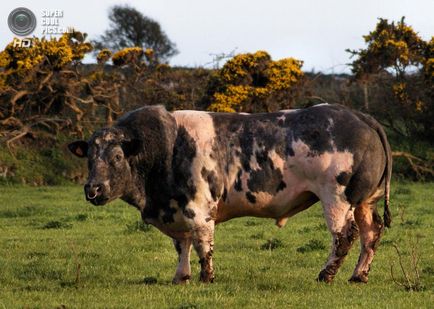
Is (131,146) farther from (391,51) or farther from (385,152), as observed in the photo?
(391,51)

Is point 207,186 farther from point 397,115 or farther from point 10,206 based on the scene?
point 397,115

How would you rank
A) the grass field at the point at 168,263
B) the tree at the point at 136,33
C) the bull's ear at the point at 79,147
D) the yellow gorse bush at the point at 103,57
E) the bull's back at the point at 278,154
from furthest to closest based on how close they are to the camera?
the tree at the point at 136,33
the yellow gorse bush at the point at 103,57
the bull's ear at the point at 79,147
the bull's back at the point at 278,154
the grass field at the point at 168,263

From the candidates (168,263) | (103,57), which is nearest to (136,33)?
(103,57)

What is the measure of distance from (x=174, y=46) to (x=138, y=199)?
2301 inches

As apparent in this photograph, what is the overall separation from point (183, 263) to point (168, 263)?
6.56 ft

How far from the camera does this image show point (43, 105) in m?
29.0

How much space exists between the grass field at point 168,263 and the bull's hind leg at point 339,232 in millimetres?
222

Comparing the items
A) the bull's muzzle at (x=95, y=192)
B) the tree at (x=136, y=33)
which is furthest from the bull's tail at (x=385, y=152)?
the tree at (x=136, y=33)

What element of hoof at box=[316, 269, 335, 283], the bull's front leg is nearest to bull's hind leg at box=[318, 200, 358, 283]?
hoof at box=[316, 269, 335, 283]

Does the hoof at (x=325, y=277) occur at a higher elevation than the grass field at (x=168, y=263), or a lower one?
higher

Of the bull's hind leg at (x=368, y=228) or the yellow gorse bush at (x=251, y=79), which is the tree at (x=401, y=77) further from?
the bull's hind leg at (x=368, y=228)

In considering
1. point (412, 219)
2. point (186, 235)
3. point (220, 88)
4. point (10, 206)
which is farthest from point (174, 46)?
point (186, 235)

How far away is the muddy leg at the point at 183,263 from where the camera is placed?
10359 millimetres

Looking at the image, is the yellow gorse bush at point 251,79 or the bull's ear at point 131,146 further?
the yellow gorse bush at point 251,79
